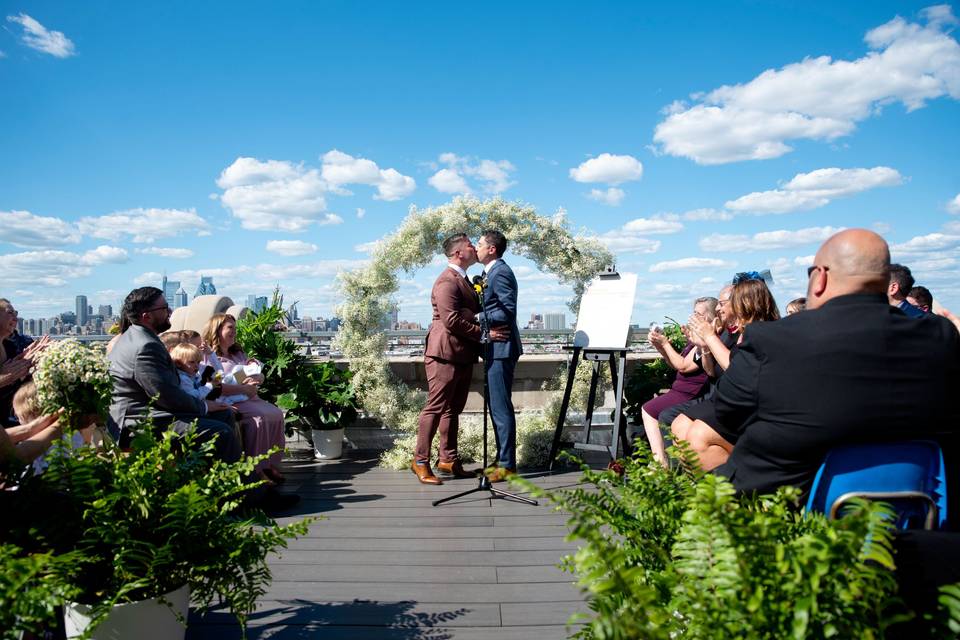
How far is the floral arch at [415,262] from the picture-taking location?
6.30 meters

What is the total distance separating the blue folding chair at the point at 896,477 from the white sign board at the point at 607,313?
140 inches

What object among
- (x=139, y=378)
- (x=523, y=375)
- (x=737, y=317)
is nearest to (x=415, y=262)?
(x=523, y=375)

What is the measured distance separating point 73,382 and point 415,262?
4478mm

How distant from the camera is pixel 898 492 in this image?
1665 millimetres

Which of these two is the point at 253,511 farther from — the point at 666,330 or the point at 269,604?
the point at 666,330

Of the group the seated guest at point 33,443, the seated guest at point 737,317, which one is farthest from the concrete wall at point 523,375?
the seated guest at point 33,443

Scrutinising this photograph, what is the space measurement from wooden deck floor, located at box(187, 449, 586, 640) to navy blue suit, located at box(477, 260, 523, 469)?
488 millimetres

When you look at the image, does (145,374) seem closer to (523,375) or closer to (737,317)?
(737,317)

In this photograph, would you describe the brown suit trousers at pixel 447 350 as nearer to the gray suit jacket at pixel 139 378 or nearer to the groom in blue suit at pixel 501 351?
the groom in blue suit at pixel 501 351

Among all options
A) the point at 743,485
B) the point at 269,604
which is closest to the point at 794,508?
the point at 743,485

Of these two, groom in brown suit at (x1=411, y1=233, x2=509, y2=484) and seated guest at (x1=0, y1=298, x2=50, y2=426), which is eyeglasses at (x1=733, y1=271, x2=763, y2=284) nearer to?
groom in brown suit at (x1=411, y1=233, x2=509, y2=484)

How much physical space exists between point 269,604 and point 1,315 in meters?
2.74

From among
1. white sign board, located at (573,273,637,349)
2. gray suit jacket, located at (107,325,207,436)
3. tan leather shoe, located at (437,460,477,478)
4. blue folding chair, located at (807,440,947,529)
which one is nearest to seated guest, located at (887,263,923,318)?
white sign board, located at (573,273,637,349)

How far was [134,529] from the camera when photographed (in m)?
1.95
